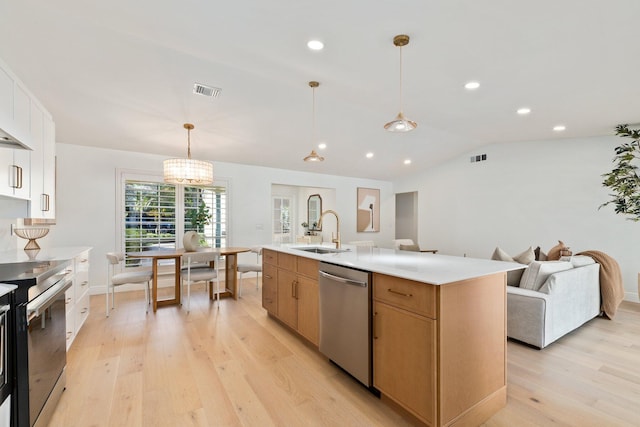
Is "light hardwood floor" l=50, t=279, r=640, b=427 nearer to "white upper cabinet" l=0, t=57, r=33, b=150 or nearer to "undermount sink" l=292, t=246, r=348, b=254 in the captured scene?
"undermount sink" l=292, t=246, r=348, b=254

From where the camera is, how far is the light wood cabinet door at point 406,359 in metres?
1.62

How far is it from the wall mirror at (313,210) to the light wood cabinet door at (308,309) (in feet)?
17.9

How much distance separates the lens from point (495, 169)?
19.5 feet

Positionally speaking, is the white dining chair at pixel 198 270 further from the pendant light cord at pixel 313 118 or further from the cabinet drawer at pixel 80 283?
the pendant light cord at pixel 313 118

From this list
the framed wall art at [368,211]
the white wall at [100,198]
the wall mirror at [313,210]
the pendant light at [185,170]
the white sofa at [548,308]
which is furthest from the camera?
the wall mirror at [313,210]

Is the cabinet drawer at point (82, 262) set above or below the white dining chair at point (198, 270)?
above

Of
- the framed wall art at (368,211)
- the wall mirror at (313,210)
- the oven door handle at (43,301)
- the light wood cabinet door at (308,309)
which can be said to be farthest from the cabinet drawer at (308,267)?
the wall mirror at (313,210)

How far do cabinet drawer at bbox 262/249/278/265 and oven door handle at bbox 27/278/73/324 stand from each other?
1890mm

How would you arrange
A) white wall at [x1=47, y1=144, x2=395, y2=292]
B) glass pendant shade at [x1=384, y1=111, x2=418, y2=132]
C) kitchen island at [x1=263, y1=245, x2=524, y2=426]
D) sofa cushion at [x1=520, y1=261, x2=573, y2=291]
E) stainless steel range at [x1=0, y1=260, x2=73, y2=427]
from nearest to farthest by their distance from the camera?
1. stainless steel range at [x1=0, y1=260, x2=73, y2=427]
2. kitchen island at [x1=263, y1=245, x2=524, y2=426]
3. glass pendant shade at [x1=384, y1=111, x2=418, y2=132]
4. sofa cushion at [x1=520, y1=261, x2=573, y2=291]
5. white wall at [x1=47, y1=144, x2=395, y2=292]

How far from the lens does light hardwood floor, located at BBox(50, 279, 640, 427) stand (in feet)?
6.07

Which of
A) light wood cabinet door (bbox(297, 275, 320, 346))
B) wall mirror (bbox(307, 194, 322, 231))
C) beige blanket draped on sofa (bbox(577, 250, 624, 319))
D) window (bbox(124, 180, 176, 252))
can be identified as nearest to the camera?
light wood cabinet door (bbox(297, 275, 320, 346))

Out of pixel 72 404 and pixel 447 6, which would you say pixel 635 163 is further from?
pixel 72 404

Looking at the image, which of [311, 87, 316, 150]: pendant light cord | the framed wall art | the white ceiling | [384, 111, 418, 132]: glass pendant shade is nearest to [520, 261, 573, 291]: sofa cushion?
the white ceiling

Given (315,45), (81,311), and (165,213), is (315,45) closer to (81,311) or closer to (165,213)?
(81,311)
